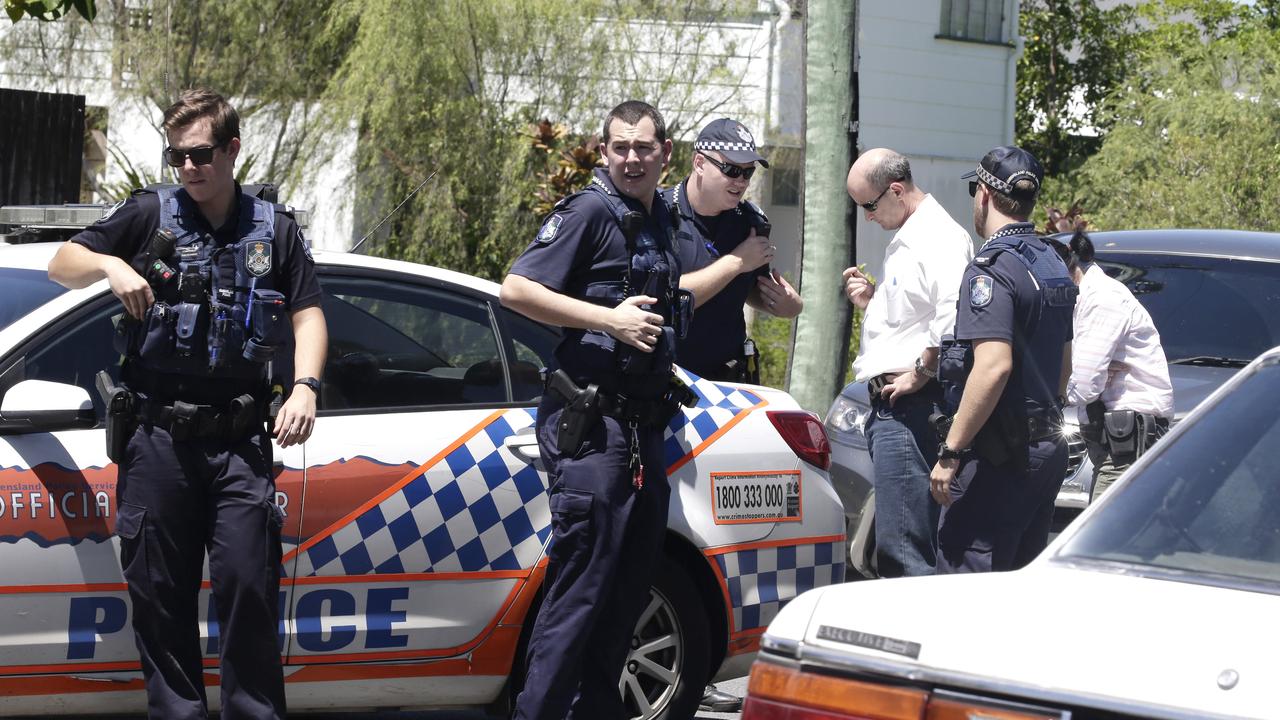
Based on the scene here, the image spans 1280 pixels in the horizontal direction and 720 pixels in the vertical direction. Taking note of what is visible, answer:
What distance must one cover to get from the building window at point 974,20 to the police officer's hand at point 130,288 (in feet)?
64.6

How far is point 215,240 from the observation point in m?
4.11

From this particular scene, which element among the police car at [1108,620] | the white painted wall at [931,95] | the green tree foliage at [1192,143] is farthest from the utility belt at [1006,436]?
the white painted wall at [931,95]

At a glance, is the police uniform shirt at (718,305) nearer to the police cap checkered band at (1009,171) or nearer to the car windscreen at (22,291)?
the police cap checkered band at (1009,171)

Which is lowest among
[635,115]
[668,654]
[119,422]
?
[668,654]

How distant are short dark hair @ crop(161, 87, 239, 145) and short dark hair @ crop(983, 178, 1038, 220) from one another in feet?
7.31

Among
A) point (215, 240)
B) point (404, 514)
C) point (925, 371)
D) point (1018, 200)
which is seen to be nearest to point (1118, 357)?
point (925, 371)

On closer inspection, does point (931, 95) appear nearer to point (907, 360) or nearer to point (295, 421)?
point (907, 360)

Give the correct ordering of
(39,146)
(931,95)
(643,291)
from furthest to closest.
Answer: (931,95)
(39,146)
(643,291)

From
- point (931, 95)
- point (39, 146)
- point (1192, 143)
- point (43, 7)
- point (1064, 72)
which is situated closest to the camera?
point (43, 7)

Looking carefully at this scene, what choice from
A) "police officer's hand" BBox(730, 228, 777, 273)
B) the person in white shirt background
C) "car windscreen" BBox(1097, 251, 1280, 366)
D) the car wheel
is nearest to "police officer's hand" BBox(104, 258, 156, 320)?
"police officer's hand" BBox(730, 228, 777, 273)

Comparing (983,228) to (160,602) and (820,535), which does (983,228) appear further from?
(160,602)

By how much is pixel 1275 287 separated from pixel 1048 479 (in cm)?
289

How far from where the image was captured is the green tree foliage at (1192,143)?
1714 centimetres

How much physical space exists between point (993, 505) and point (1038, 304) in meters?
0.60
